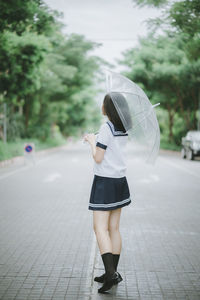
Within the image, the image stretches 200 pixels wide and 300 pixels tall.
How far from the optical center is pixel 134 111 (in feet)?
13.2

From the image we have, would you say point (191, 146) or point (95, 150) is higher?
point (95, 150)

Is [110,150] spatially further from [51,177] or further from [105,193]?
[51,177]

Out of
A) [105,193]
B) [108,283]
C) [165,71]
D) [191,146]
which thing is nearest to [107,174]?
[105,193]

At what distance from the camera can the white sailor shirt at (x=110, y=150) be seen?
3.80 metres

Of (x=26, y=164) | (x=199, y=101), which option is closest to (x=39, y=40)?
(x=26, y=164)

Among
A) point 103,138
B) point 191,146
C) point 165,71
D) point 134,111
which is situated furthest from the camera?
point 165,71

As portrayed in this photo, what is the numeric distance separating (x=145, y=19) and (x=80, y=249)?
28.3ft

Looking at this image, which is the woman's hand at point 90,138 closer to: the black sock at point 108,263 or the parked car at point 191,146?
the black sock at point 108,263

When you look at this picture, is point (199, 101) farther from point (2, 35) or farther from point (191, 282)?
point (191, 282)

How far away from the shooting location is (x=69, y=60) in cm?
3591

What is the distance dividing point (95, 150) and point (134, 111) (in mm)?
603

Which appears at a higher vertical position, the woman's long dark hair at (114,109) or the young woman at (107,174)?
the woman's long dark hair at (114,109)

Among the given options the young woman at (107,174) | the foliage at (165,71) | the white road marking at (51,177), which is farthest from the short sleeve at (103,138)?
the foliage at (165,71)

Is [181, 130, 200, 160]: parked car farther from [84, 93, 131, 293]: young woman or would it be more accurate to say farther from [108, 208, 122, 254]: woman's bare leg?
[84, 93, 131, 293]: young woman
